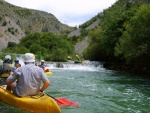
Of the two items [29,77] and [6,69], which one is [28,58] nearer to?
[29,77]

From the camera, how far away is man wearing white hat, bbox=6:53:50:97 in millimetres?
7031

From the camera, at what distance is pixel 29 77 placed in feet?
23.2

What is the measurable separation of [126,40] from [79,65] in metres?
12.4

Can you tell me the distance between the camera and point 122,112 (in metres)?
9.18

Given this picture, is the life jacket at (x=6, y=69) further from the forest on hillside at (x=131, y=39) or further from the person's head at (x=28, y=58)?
the forest on hillside at (x=131, y=39)

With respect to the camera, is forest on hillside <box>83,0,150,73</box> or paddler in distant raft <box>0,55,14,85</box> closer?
paddler in distant raft <box>0,55,14,85</box>

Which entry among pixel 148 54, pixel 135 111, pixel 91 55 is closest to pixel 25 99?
pixel 135 111

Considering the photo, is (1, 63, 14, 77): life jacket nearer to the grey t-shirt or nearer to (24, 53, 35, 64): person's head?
the grey t-shirt

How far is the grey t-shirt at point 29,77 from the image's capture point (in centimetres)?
702

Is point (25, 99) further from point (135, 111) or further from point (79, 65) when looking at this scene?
point (79, 65)

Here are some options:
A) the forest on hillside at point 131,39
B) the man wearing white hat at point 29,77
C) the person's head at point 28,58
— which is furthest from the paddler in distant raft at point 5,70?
the forest on hillside at point 131,39

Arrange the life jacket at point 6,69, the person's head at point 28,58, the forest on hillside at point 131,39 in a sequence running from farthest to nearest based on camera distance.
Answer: the forest on hillside at point 131,39 → the life jacket at point 6,69 → the person's head at point 28,58

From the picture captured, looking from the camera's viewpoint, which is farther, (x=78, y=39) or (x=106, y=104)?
(x=78, y=39)

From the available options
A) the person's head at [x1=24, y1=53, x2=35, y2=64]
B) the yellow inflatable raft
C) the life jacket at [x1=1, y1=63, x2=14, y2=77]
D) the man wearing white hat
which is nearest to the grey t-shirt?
the man wearing white hat
